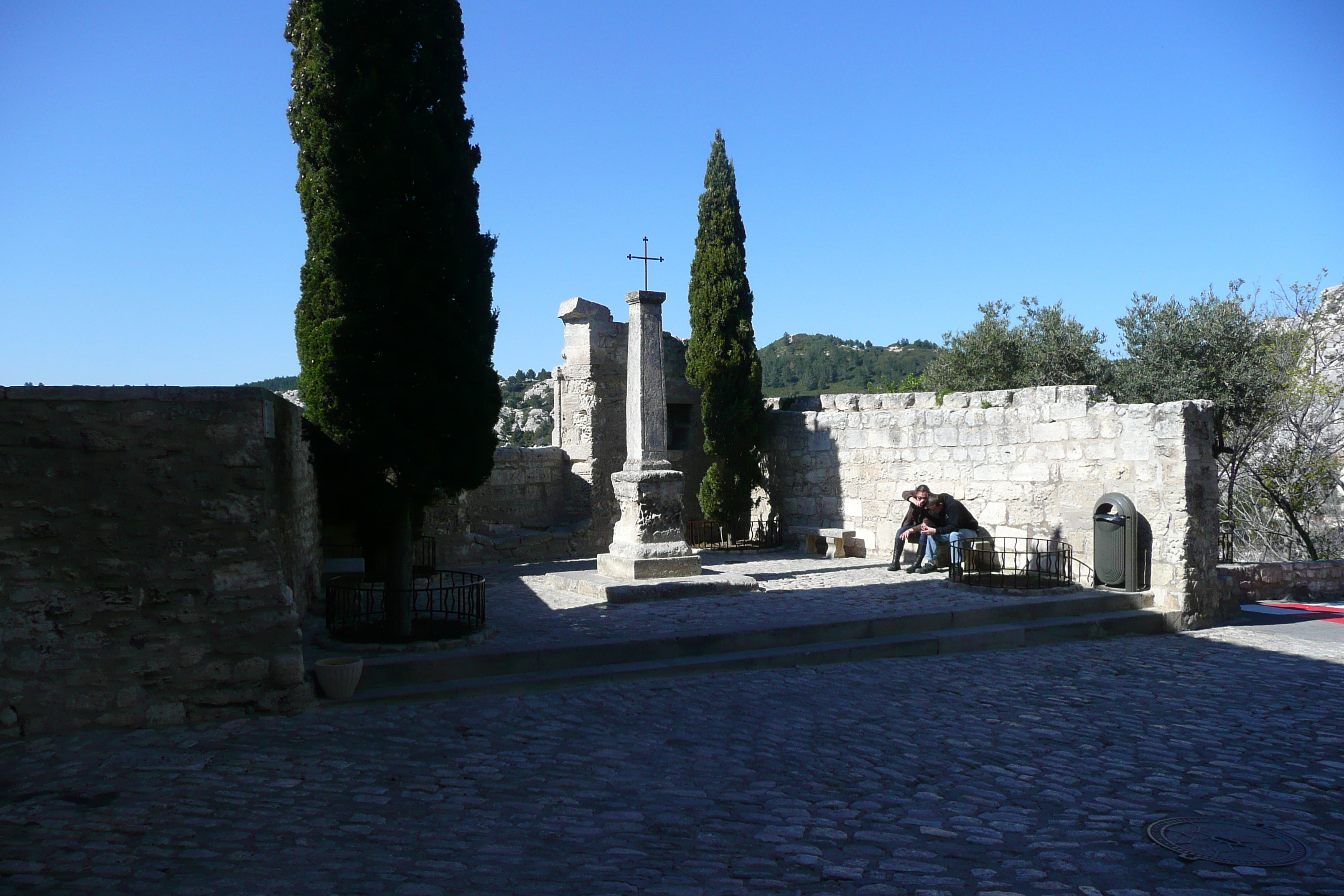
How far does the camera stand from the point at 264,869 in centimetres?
354

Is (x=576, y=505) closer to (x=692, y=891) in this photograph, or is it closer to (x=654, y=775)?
(x=654, y=775)

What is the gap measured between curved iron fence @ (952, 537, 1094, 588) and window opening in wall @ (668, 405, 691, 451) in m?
5.77

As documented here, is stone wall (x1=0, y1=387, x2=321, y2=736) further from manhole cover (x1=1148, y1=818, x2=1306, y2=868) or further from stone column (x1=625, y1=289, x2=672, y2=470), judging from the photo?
stone column (x1=625, y1=289, x2=672, y2=470)

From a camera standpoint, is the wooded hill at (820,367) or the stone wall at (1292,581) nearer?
the stone wall at (1292,581)

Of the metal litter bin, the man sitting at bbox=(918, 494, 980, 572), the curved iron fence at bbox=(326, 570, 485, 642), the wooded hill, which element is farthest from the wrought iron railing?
the wooded hill

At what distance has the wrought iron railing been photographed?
1467 cm

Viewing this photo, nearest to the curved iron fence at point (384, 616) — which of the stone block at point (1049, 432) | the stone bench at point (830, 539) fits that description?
the stone bench at point (830, 539)

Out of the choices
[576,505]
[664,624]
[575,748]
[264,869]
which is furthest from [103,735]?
[576,505]

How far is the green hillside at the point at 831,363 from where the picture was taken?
143 feet

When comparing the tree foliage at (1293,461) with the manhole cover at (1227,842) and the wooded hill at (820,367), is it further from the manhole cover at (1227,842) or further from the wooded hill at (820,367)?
the wooded hill at (820,367)

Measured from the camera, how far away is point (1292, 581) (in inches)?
429

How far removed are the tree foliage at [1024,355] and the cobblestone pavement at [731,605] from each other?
864cm

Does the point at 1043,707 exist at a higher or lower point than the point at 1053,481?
lower

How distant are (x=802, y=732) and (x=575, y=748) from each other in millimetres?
1385
